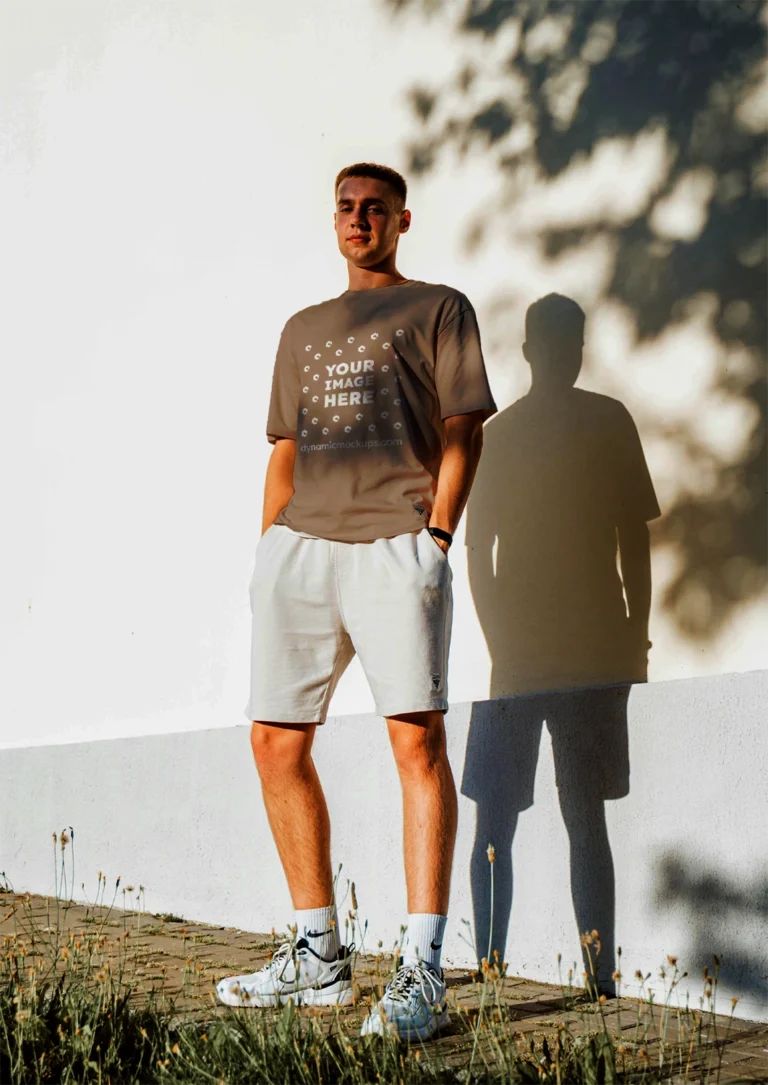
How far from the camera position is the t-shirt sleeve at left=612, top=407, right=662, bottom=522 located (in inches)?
165

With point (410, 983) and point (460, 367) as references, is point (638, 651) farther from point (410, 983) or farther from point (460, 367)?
point (410, 983)

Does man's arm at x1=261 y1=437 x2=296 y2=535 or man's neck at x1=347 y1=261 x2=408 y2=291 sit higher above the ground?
man's neck at x1=347 y1=261 x2=408 y2=291

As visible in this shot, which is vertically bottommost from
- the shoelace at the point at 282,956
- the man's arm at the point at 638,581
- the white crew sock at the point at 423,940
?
the shoelace at the point at 282,956

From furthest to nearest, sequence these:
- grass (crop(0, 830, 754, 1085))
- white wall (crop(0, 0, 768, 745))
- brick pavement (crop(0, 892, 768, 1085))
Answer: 1. white wall (crop(0, 0, 768, 745))
2. brick pavement (crop(0, 892, 768, 1085))
3. grass (crop(0, 830, 754, 1085))

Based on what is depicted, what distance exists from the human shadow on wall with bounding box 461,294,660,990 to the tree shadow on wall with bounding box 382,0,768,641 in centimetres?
16

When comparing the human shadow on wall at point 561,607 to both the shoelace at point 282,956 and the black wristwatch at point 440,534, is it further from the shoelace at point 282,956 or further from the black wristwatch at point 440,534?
the black wristwatch at point 440,534

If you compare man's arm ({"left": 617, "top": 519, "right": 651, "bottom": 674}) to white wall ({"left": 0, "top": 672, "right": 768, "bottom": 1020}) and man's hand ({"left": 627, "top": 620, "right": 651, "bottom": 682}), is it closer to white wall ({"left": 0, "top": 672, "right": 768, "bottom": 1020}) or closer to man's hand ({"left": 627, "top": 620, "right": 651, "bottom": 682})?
man's hand ({"left": 627, "top": 620, "right": 651, "bottom": 682})

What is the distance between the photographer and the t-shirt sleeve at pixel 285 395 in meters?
4.16

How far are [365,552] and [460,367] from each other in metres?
0.59

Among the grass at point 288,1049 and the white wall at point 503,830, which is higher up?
the white wall at point 503,830

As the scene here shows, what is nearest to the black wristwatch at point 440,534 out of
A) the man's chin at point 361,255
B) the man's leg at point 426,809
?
the man's leg at point 426,809

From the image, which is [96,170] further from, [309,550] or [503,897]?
[503,897]

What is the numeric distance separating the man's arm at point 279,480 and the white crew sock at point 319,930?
3.71ft

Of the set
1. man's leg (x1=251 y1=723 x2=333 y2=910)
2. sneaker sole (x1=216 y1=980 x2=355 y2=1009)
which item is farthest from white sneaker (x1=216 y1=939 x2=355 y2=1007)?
man's leg (x1=251 y1=723 x2=333 y2=910)
